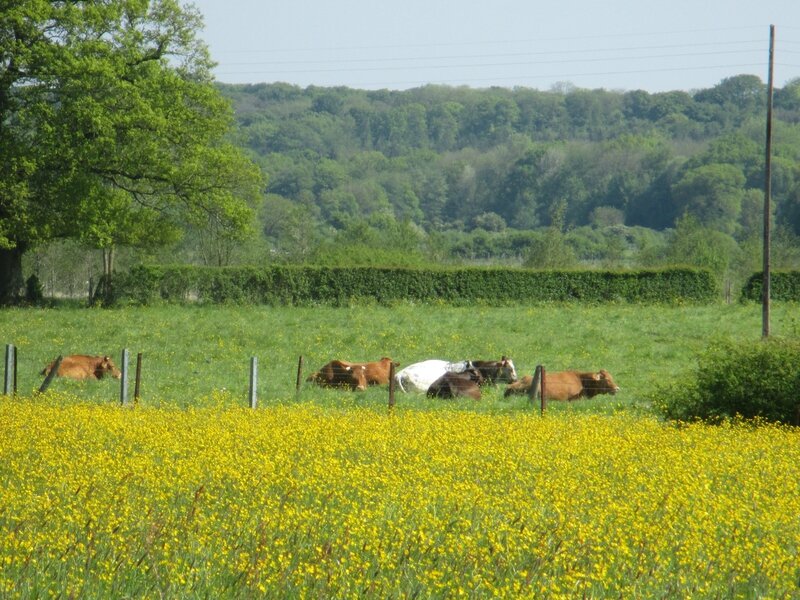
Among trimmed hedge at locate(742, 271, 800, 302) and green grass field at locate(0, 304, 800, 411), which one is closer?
green grass field at locate(0, 304, 800, 411)

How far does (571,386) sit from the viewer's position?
21.6 m

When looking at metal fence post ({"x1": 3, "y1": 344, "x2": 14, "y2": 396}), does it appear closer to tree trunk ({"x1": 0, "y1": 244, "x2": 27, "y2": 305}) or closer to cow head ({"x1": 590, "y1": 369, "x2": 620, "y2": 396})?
cow head ({"x1": 590, "y1": 369, "x2": 620, "y2": 396})

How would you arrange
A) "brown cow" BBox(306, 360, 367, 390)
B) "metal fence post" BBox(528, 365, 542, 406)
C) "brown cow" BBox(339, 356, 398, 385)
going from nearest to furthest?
1. "metal fence post" BBox(528, 365, 542, 406)
2. "brown cow" BBox(306, 360, 367, 390)
3. "brown cow" BBox(339, 356, 398, 385)

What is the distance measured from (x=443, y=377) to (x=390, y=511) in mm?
12616

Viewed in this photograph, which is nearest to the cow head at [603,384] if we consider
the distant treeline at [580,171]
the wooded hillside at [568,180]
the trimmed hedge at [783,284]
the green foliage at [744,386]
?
the green foliage at [744,386]

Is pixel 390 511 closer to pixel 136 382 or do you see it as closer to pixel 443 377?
pixel 136 382

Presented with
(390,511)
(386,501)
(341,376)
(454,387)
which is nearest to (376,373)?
(341,376)

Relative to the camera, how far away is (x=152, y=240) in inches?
1567

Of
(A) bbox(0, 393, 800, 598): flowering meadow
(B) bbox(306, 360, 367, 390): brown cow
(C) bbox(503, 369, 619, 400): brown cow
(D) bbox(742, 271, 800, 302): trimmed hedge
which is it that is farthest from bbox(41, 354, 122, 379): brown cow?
(D) bbox(742, 271, 800, 302): trimmed hedge

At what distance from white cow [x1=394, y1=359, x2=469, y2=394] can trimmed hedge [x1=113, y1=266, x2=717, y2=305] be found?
14559 millimetres

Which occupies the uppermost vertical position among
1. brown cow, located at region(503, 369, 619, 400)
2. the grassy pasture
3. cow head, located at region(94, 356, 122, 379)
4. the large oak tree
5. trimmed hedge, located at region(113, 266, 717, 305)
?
the large oak tree

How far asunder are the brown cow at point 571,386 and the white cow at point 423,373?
1.85 metres

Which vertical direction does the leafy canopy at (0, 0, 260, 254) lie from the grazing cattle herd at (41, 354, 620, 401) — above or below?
above

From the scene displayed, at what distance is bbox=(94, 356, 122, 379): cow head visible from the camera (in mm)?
24547
